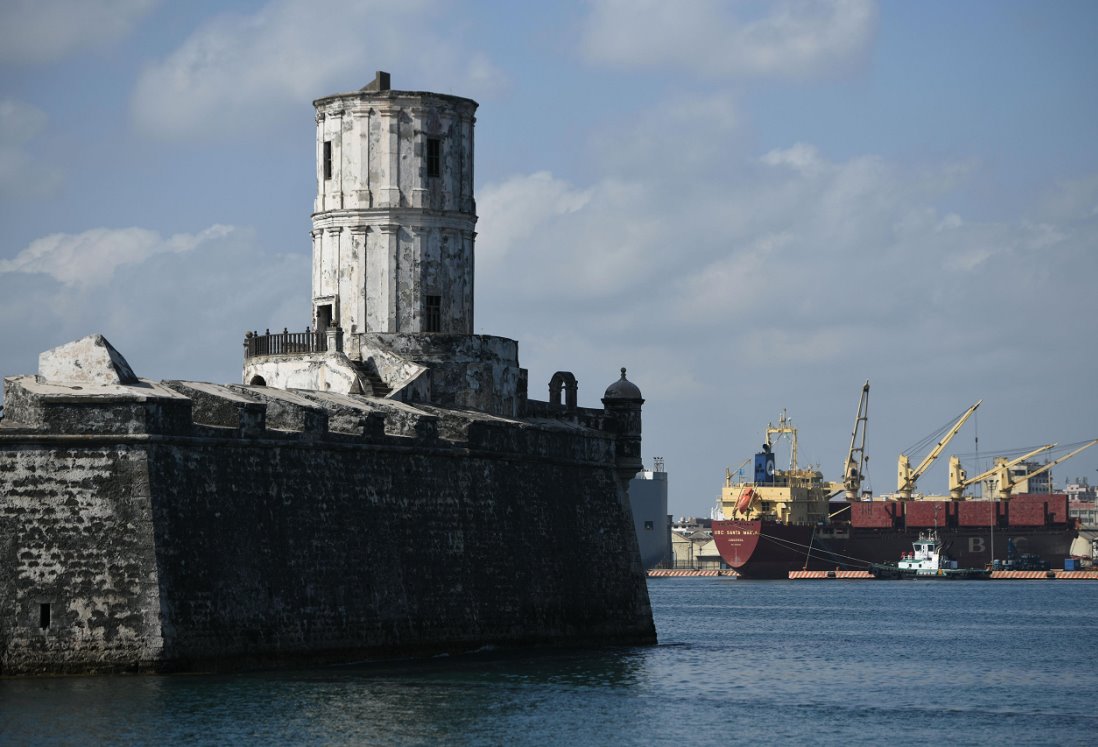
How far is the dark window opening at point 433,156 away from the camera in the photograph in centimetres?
4694

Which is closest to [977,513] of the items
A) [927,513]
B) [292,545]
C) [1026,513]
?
[927,513]

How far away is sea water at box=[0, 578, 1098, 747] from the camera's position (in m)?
29.5

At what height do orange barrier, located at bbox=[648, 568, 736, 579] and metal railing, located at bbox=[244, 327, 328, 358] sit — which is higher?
metal railing, located at bbox=[244, 327, 328, 358]

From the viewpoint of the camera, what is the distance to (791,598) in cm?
9238

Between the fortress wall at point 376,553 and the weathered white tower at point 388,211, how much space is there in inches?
218

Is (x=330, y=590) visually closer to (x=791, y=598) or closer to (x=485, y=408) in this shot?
(x=485, y=408)

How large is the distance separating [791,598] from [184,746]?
66703 millimetres

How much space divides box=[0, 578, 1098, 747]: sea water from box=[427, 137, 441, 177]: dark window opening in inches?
467

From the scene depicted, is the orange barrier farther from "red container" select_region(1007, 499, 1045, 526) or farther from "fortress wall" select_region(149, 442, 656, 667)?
"fortress wall" select_region(149, 442, 656, 667)

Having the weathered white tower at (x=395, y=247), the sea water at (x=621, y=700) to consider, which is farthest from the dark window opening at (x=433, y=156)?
the sea water at (x=621, y=700)

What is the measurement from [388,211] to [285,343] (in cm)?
389

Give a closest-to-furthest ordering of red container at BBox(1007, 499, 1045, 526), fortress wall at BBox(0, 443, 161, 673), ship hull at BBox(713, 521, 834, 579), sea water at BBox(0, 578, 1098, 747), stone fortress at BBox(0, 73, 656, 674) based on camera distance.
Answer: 1. sea water at BBox(0, 578, 1098, 747)
2. fortress wall at BBox(0, 443, 161, 673)
3. stone fortress at BBox(0, 73, 656, 674)
4. ship hull at BBox(713, 521, 834, 579)
5. red container at BBox(1007, 499, 1045, 526)

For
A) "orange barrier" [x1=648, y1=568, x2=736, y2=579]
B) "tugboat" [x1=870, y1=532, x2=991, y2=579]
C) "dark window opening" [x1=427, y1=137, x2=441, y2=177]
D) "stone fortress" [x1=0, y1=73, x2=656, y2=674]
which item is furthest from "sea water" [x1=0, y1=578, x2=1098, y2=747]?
"orange barrier" [x1=648, y1=568, x2=736, y2=579]

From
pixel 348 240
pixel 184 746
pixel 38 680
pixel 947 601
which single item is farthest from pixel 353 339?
pixel 947 601
